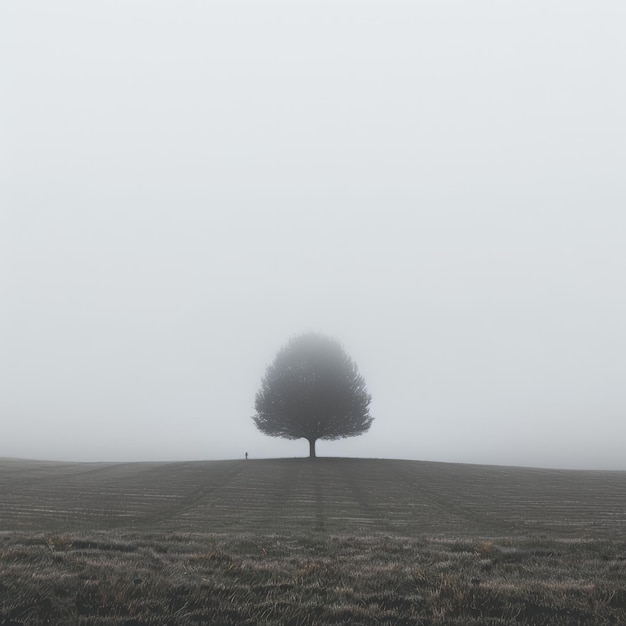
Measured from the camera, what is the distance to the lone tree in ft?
253

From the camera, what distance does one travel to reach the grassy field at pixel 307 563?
7.67 metres

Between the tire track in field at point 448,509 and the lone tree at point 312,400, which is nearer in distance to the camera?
the tire track in field at point 448,509

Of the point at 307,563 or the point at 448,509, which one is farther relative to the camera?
the point at 448,509

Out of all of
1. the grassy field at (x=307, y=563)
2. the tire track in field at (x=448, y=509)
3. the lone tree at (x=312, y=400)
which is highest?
the lone tree at (x=312, y=400)

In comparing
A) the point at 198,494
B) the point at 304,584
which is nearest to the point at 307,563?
the point at 304,584

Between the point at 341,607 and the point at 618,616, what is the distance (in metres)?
4.64

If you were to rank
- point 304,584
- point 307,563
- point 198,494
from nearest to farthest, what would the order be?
point 304,584
point 307,563
point 198,494

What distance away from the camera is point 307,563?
39.1 ft

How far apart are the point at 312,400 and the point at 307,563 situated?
65.3m

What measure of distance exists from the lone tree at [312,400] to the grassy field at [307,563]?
44302mm

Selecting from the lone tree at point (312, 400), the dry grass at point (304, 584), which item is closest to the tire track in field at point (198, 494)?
the dry grass at point (304, 584)

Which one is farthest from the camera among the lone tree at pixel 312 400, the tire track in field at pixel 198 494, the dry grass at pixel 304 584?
the lone tree at pixel 312 400

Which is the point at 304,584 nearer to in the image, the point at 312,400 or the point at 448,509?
the point at 448,509

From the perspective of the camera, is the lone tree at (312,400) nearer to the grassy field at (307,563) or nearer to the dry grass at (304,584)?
the grassy field at (307,563)
